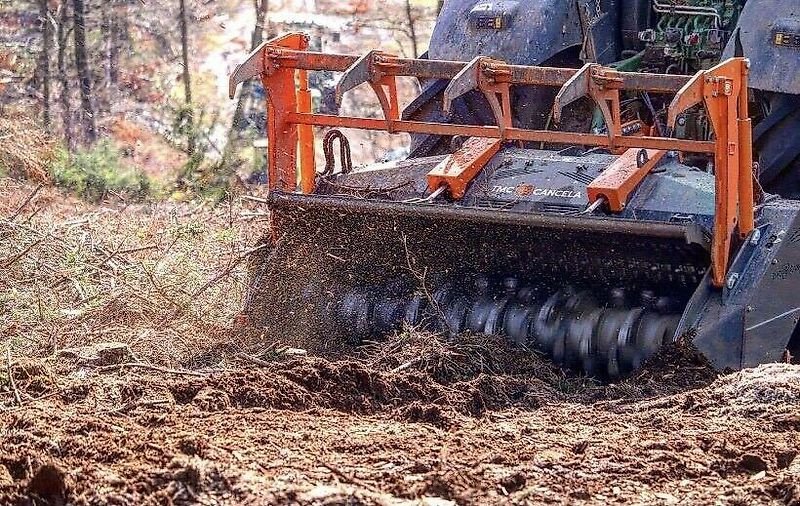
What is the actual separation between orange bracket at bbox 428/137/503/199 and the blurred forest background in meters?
4.00

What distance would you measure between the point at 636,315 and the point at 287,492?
6.89ft

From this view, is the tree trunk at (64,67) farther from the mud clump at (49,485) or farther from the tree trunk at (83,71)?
the mud clump at (49,485)

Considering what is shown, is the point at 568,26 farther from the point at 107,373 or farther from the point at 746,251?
the point at 107,373

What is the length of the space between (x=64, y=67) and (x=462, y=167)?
6761mm

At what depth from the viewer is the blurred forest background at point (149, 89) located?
32.3ft

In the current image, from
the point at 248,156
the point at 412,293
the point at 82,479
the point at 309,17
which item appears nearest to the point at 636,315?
the point at 412,293

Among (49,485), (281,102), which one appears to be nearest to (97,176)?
(281,102)

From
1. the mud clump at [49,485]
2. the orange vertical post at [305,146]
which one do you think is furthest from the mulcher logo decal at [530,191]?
the mud clump at [49,485]

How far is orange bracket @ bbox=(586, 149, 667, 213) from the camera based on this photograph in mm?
4914

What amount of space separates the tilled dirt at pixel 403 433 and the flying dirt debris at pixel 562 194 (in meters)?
0.32

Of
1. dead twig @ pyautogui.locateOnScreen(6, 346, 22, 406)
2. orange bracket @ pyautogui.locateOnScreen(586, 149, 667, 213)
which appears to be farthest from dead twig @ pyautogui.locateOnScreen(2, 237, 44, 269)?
orange bracket @ pyautogui.locateOnScreen(586, 149, 667, 213)

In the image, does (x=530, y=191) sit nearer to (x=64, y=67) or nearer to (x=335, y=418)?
(x=335, y=418)

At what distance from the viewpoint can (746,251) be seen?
4.74m

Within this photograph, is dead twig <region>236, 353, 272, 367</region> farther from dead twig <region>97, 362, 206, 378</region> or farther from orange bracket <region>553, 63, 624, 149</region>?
orange bracket <region>553, 63, 624, 149</region>
